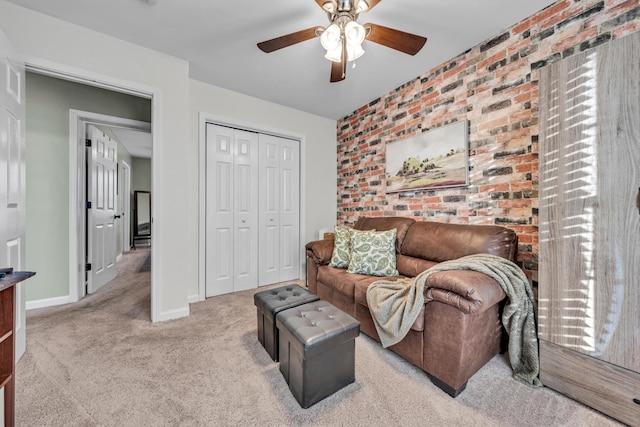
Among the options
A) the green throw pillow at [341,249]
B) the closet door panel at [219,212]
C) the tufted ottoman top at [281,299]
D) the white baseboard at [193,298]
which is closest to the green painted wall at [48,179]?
the white baseboard at [193,298]

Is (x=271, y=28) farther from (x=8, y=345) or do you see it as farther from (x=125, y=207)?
(x=125, y=207)

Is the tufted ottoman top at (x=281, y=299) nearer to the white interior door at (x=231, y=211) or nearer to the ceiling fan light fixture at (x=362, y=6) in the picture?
the white interior door at (x=231, y=211)

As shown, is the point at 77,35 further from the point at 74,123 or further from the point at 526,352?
the point at 526,352

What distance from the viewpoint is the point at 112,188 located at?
375 centimetres

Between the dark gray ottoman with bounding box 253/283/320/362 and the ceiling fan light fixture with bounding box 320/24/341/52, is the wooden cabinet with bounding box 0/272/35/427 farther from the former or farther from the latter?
the ceiling fan light fixture with bounding box 320/24/341/52

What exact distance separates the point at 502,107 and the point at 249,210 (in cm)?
284

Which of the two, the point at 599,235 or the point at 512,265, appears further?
the point at 512,265

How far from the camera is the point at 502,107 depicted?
2.07 m

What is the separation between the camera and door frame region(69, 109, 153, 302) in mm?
2732

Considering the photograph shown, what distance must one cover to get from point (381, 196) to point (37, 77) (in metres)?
3.92

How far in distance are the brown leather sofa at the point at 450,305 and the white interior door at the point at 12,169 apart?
2.25 meters

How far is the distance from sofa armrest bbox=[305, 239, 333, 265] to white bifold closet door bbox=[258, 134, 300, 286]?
2.85 feet

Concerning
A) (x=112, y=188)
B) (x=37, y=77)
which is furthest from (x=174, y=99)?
(x=112, y=188)

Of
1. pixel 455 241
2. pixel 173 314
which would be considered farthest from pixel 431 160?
pixel 173 314
